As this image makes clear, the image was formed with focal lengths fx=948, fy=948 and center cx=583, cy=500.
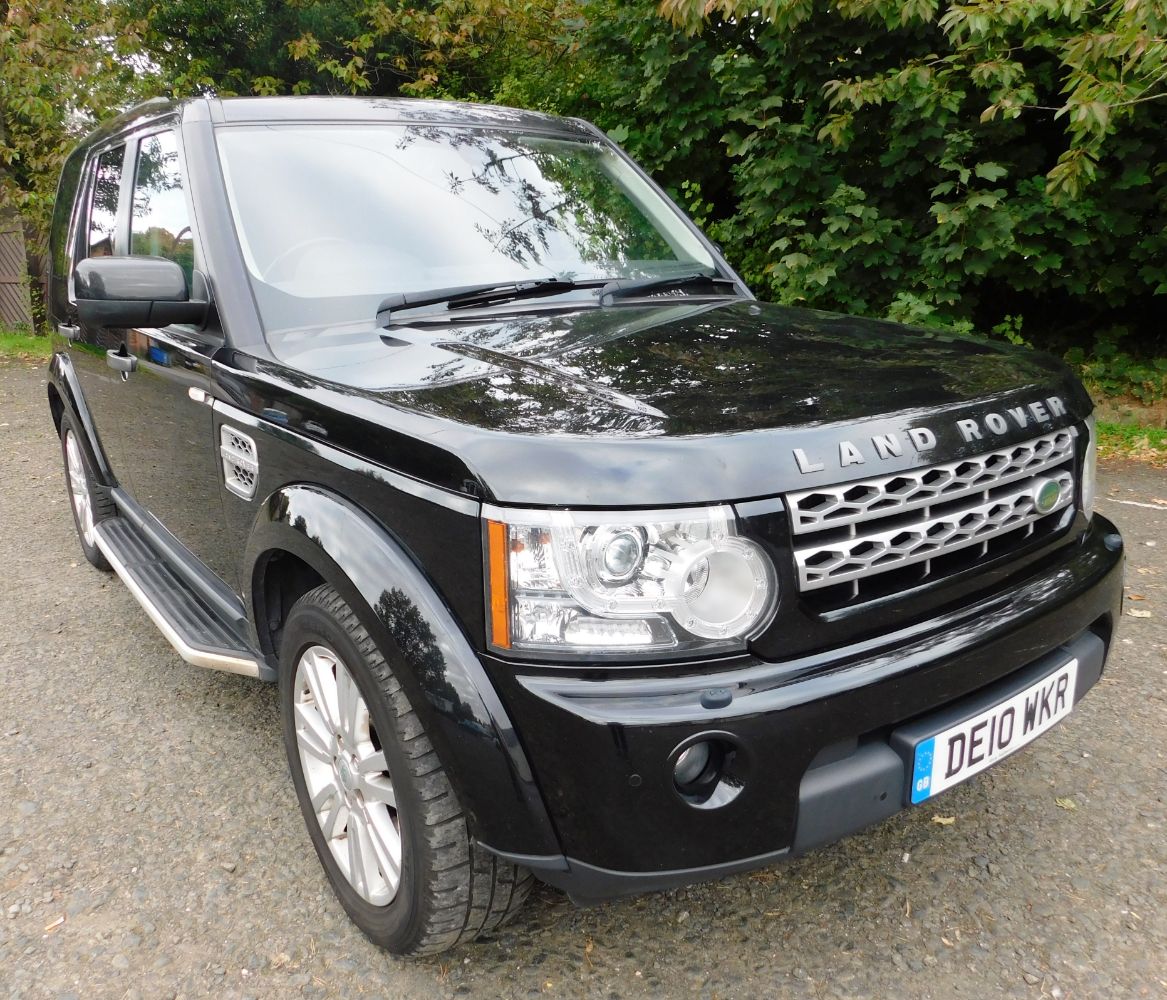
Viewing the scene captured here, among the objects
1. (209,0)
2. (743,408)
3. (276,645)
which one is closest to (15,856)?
(276,645)

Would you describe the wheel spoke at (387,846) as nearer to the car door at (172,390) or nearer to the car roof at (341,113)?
the car door at (172,390)

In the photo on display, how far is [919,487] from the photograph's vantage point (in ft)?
5.69

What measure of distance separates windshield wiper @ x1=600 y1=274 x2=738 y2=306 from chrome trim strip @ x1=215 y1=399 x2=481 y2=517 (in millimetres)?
1012

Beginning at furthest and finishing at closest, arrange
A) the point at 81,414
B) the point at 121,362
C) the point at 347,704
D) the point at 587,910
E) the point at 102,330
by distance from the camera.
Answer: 1. the point at 81,414
2. the point at 102,330
3. the point at 121,362
4. the point at 587,910
5. the point at 347,704

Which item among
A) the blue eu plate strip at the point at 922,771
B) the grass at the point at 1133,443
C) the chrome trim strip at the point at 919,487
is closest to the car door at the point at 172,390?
the chrome trim strip at the point at 919,487

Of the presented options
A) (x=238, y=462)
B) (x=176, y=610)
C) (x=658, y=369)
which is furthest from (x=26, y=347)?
(x=658, y=369)

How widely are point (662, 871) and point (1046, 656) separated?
102 centimetres

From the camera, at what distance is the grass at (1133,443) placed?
6688mm

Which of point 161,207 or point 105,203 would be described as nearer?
point 161,207

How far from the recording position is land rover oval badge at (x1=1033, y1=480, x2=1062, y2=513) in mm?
2006

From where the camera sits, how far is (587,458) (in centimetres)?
156

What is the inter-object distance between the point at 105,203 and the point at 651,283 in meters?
2.18

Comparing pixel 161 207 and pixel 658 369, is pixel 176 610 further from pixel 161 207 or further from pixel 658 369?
pixel 658 369

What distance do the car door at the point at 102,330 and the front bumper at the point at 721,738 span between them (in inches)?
91.7
